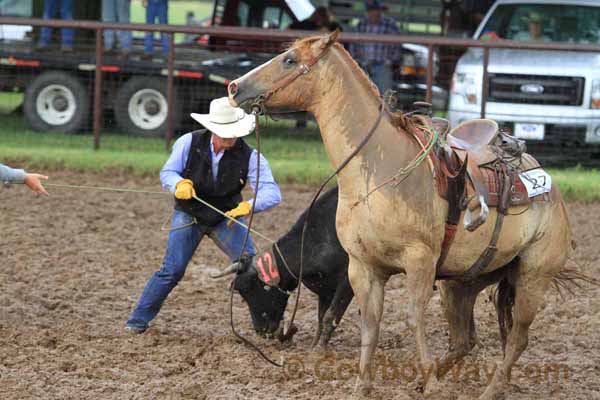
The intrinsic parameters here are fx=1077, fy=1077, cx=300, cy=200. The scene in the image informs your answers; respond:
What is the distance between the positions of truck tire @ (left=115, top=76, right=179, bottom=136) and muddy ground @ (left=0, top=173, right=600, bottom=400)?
3.94m

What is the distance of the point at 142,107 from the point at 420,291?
31.4 ft

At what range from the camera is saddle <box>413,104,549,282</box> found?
18.5 ft

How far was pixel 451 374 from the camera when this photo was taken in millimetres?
6539

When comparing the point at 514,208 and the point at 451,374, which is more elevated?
the point at 514,208

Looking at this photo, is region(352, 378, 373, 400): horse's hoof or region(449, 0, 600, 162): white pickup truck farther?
region(449, 0, 600, 162): white pickup truck

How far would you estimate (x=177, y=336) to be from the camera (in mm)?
7113

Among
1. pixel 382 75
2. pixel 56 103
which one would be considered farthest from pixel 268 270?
pixel 56 103

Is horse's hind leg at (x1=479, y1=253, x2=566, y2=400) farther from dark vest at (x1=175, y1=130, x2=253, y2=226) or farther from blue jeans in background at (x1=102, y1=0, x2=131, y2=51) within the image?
blue jeans in background at (x1=102, y1=0, x2=131, y2=51)

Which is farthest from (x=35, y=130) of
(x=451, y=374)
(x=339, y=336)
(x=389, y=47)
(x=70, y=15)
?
(x=451, y=374)

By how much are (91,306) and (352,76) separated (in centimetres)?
318

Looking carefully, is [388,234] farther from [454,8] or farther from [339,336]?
[454,8]

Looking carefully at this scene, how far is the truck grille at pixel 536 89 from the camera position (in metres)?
12.9

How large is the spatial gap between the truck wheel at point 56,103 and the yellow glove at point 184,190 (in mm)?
7782

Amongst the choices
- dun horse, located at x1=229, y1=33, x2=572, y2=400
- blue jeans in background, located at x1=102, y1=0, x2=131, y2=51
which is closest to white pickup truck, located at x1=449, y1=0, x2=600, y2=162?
blue jeans in background, located at x1=102, y1=0, x2=131, y2=51
